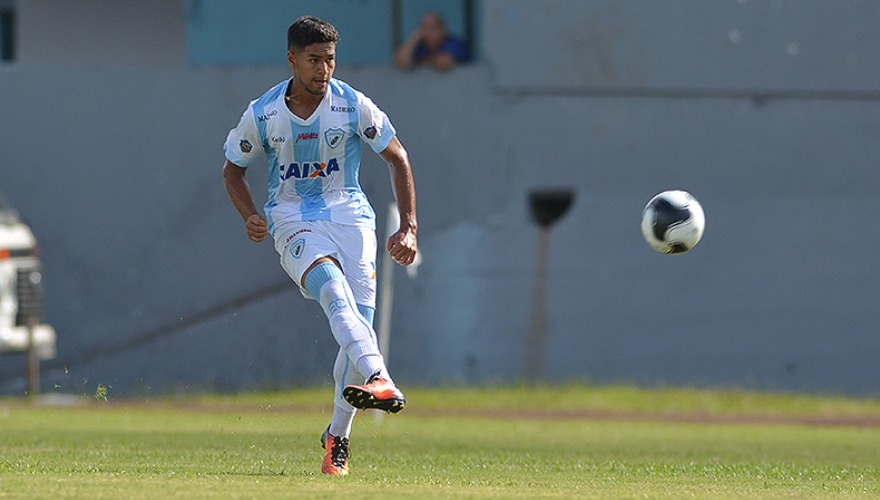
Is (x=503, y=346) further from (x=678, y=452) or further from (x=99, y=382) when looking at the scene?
(x=678, y=452)

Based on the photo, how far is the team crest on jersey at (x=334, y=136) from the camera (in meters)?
9.30

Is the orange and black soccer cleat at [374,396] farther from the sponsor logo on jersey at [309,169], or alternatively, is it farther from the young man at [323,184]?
the sponsor logo on jersey at [309,169]

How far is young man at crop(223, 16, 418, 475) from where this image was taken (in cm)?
912

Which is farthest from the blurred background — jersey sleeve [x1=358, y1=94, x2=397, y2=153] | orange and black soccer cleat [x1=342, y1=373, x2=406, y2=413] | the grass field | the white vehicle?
orange and black soccer cleat [x1=342, y1=373, x2=406, y2=413]

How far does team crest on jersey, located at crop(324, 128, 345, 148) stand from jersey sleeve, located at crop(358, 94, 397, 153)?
4.4 inches

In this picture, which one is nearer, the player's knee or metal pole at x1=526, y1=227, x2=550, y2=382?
the player's knee

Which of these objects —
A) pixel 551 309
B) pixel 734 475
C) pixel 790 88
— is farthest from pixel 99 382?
pixel 734 475

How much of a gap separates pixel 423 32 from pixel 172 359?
181 inches

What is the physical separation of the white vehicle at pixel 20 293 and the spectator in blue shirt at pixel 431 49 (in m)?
4.52

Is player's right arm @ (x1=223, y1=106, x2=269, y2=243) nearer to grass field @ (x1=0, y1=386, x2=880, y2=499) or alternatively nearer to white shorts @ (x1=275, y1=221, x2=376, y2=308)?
white shorts @ (x1=275, y1=221, x2=376, y2=308)

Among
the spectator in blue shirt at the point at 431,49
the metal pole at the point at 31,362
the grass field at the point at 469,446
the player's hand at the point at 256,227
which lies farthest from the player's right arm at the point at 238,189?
the spectator in blue shirt at the point at 431,49

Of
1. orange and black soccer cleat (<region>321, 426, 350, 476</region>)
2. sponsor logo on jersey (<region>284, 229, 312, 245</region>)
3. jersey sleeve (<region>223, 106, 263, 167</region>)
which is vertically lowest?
orange and black soccer cleat (<region>321, 426, 350, 476</region>)

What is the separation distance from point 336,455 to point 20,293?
9.87 m

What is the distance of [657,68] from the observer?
19.7 m
